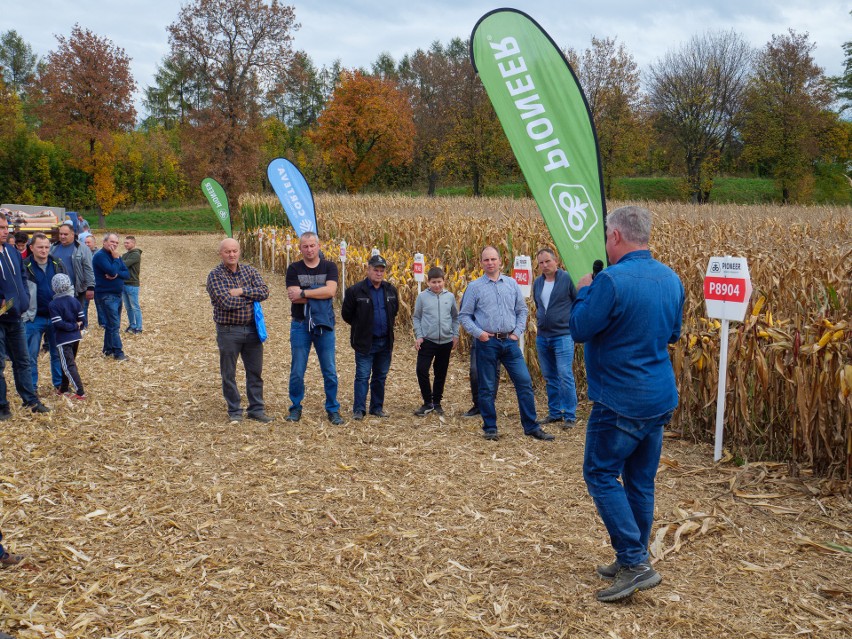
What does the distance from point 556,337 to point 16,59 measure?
7331 centimetres

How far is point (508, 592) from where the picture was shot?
12.6 ft

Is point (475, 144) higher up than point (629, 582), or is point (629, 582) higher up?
point (475, 144)

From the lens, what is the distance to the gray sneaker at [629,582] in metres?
3.65

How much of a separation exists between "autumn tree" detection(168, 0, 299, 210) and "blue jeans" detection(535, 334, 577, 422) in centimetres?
3077

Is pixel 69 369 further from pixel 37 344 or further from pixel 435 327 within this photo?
pixel 435 327

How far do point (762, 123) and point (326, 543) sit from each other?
43.2 meters

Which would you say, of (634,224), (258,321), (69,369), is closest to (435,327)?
(258,321)

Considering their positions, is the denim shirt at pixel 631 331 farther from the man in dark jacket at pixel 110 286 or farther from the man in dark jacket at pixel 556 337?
the man in dark jacket at pixel 110 286

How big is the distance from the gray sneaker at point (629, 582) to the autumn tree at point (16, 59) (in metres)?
73.4

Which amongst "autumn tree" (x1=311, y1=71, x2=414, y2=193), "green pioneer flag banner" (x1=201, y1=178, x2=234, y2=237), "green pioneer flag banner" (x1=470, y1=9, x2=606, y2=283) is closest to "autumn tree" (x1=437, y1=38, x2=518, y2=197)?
"autumn tree" (x1=311, y1=71, x2=414, y2=193)

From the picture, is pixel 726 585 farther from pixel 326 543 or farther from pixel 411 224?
pixel 411 224

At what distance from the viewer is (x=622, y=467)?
12.0 ft

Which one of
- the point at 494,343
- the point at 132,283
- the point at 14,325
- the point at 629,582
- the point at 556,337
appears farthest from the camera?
the point at 132,283

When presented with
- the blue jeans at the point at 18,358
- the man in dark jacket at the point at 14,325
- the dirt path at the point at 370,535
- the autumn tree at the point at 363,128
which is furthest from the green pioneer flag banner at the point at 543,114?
the autumn tree at the point at 363,128
